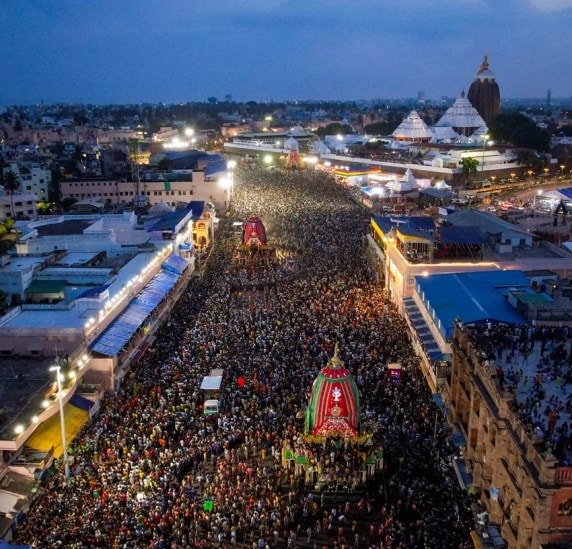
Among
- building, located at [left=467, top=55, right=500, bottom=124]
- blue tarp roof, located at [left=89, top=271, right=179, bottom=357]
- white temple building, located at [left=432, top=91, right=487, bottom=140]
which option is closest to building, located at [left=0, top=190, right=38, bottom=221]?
blue tarp roof, located at [left=89, top=271, right=179, bottom=357]

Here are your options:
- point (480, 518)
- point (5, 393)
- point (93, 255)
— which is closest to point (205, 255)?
point (93, 255)

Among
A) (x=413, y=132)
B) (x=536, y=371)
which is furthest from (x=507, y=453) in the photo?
(x=413, y=132)

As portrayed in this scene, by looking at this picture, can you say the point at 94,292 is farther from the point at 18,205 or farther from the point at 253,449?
the point at 18,205

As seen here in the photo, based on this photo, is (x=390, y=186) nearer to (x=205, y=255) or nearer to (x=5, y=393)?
(x=205, y=255)

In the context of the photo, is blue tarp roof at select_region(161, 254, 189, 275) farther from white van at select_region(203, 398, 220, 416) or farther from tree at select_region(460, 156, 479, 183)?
tree at select_region(460, 156, 479, 183)

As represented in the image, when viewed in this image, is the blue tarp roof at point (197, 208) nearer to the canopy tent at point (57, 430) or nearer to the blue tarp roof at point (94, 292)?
the blue tarp roof at point (94, 292)

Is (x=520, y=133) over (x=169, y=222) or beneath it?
over
